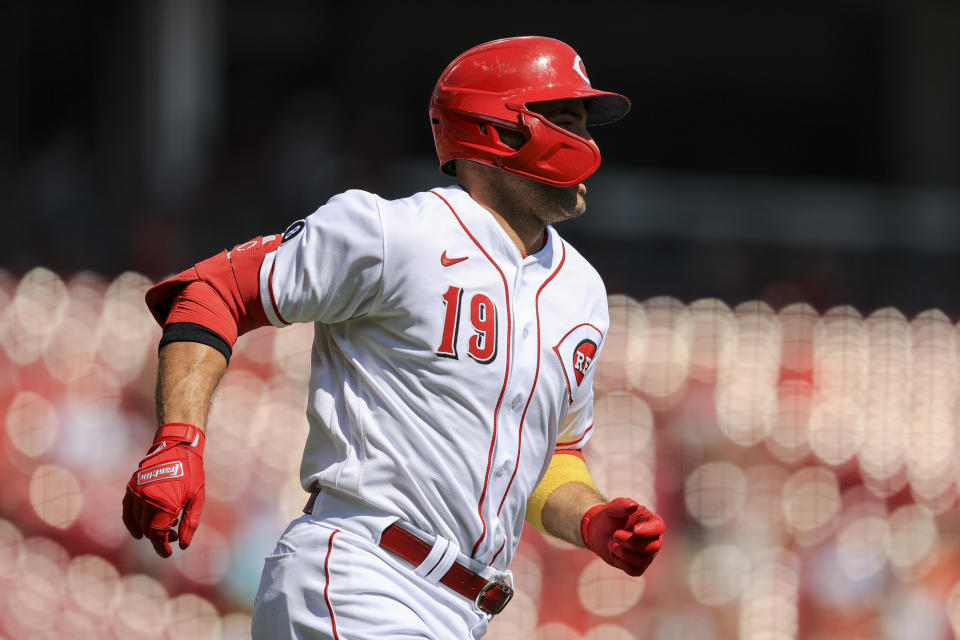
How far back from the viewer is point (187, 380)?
2.64 m

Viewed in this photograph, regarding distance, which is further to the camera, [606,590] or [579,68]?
[606,590]

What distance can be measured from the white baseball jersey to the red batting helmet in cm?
21

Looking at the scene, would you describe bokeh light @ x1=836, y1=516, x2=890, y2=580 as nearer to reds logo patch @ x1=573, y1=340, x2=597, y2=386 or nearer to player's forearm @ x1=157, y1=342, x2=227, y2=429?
reds logo patch @ x1=573, y1=340, x2=597, y2=386

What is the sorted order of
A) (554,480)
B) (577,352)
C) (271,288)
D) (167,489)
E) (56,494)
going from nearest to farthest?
(167,489)
(271,288)
(577,352)
(554,480)
(56,494)

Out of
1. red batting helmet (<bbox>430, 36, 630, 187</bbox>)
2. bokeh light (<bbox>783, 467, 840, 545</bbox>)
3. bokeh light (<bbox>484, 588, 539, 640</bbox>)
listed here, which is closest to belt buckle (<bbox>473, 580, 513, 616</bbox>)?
red batting helmet (<bbox>430, 36, 630, 187</bbox>)

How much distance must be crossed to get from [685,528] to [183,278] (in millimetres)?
3442

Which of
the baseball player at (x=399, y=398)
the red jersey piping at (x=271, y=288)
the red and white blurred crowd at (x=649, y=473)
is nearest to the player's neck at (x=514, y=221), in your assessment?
the baseball player at (x=399, y=398)

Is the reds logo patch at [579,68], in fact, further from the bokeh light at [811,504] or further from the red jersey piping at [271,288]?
the bokeh light at [811,504]

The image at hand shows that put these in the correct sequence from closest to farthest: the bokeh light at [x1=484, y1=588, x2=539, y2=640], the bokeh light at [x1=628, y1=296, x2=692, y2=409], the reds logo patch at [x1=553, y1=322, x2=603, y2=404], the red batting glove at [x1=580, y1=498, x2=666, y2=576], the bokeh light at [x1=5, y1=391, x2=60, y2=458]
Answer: the red batting glove at [x1=580, y1=498, x2=666, y2=576] < the reds logo patch at [x1=553, y1=322, x2=603, y2=404] < the bokeh light at [x1=5, y1=391, x2=60, y2=458] < the bokeh light at [x1=484, y1=588, x2=539, y2=640] < the bokeh light at [x1=628, y1=296, x2=692, y2=409]

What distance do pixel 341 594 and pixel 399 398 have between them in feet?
1.33

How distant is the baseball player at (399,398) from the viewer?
2670mm

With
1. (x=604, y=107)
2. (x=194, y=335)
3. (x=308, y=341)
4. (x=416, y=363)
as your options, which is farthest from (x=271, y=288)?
(x=308, y=341)

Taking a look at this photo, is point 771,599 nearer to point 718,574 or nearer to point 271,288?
point 718,574

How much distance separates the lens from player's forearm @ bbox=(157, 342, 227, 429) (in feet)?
8.58
